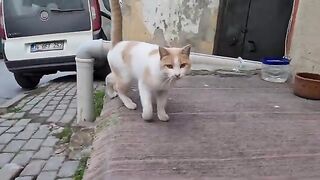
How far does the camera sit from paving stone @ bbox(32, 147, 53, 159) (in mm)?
3957

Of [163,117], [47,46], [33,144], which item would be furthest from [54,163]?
[47,46]

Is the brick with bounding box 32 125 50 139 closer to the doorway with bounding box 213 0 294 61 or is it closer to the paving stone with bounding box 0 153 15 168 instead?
the paving stone with bounding box 0 153 15 168

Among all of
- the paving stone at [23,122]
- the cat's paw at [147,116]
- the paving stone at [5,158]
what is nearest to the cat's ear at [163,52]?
the cat's paw at [147,116]

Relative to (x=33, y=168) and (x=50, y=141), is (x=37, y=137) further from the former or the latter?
(x=33, y=168)

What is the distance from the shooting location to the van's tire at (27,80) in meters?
7.68

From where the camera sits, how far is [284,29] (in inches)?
213

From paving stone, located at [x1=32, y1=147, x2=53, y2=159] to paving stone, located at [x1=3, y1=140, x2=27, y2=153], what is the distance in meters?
0.24

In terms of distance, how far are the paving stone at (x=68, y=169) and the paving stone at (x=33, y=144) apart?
65 centimetres

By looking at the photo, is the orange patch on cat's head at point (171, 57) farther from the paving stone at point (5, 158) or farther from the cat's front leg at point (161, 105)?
the paving stone at point (5, 158)

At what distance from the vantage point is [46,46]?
720 centimetres

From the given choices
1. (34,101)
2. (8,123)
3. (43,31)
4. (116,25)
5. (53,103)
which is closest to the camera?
(116,25)

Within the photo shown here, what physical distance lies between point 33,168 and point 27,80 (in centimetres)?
440

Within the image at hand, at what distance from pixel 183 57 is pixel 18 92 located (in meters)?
5.60

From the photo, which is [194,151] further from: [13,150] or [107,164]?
[13,150]
